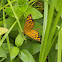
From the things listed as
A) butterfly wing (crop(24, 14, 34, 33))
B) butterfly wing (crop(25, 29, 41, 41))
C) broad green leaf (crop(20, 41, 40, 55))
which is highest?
butterfly wing (crop(24, 14, 34, 33))

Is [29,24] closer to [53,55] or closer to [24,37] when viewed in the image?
[24,37]

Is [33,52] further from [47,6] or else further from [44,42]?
[47,6]

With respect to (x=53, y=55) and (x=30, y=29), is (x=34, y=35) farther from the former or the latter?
(x=53, y=55)

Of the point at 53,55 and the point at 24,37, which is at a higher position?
the point at 24,37

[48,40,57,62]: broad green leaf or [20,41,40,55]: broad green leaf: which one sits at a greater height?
[20,41,40,55]: broad green leaf

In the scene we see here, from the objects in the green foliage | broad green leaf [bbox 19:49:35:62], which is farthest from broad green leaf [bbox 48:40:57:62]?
broad green leaf [bbox 19:49:35:62]

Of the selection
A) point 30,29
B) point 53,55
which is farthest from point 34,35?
point 53,55

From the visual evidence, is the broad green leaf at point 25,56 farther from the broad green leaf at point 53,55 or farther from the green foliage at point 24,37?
the broad green leaf at point 53,55

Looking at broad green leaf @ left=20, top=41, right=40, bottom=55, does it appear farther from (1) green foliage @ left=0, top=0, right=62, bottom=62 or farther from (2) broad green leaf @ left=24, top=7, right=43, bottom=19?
(2) broad green leaf @ left=24, top=7, right=43, bottom=19
